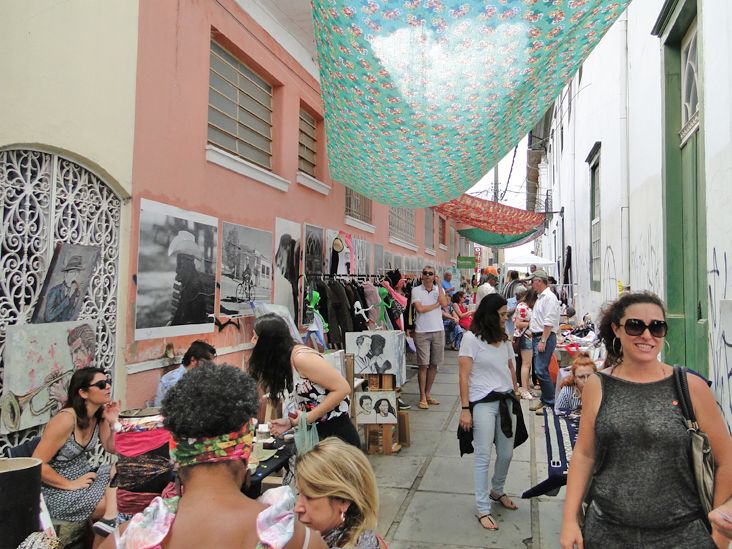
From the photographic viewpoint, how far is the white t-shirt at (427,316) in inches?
321

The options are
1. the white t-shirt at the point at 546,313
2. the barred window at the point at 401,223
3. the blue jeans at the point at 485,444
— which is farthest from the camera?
the barred window at the point at 401,223

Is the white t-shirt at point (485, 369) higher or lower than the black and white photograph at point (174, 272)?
lower

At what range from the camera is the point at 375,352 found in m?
6.29

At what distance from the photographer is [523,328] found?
8.51m

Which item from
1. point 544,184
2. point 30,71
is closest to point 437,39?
point 30,71

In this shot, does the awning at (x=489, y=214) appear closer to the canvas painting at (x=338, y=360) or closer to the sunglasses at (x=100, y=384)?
the canvas painting at (x=338, y=360)

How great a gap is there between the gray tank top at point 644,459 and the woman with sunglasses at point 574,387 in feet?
7.55

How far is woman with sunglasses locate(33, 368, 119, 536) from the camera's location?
320 centimetres

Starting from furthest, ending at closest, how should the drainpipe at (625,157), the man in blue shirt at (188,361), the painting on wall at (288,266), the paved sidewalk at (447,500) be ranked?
the drainpipe at (625,157) → the painting on wall at (288,266) → the man in blue shirt at (188,361) → the paved sidewalk at (447,500)

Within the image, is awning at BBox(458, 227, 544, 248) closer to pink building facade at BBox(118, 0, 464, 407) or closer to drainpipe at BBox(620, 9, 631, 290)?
pink building facade at BBox(118, 0, 464, 407)

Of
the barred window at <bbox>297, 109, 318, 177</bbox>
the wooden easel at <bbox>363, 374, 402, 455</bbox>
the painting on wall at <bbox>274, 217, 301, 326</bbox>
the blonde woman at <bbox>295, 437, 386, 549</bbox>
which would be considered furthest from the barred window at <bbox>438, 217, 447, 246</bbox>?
the blonde woman at <bbox>295, 437, 386, 549</bbox>

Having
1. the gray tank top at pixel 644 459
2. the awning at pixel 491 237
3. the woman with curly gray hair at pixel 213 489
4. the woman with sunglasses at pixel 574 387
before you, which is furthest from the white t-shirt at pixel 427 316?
the awning at pixel 491 237

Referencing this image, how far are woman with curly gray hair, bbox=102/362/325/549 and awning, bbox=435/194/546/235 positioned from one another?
12132mm

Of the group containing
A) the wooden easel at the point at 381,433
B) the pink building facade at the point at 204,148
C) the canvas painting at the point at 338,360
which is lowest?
the wooden easel at the point at 381,433
